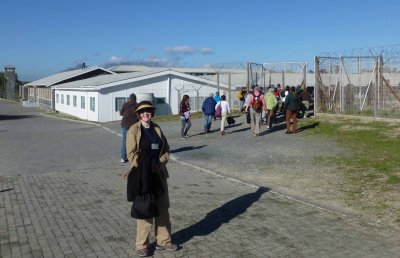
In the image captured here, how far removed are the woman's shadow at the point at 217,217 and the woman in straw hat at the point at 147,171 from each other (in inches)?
20.5

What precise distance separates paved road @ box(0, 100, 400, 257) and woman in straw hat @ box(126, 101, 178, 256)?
22 cm

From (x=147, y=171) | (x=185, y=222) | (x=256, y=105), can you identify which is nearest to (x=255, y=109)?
(x=256, y=105)

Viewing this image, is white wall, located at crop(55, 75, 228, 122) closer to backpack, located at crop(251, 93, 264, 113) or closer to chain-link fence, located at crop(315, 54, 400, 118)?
chain-link fence, located at crop(315, 54, 400, 118)

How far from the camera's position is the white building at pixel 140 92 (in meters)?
31.8

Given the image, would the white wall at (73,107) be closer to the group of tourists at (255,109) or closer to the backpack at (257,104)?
the group of tourists at (255,109)

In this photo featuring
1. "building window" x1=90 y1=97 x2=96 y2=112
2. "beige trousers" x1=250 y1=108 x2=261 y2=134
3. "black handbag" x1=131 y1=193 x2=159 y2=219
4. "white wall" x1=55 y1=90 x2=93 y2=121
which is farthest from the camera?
"white wall" x1=55 y1=90 x2=93 y2=121

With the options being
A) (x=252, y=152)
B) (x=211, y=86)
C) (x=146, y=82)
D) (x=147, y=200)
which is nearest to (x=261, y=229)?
(x=147, y=200)

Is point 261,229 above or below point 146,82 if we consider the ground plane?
below

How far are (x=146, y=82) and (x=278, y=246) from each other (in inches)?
1122

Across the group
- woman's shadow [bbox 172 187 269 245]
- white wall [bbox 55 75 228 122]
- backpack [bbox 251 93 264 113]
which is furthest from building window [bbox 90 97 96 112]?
woman's shadow [bbox 172 187 269 245]

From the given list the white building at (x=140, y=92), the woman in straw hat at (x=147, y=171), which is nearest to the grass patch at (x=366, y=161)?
the woman in straw hat at (x=147, y=171)

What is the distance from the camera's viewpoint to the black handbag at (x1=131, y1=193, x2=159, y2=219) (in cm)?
519

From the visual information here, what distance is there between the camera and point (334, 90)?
68.0ft

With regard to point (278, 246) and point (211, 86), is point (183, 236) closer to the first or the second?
point (278, 246)
